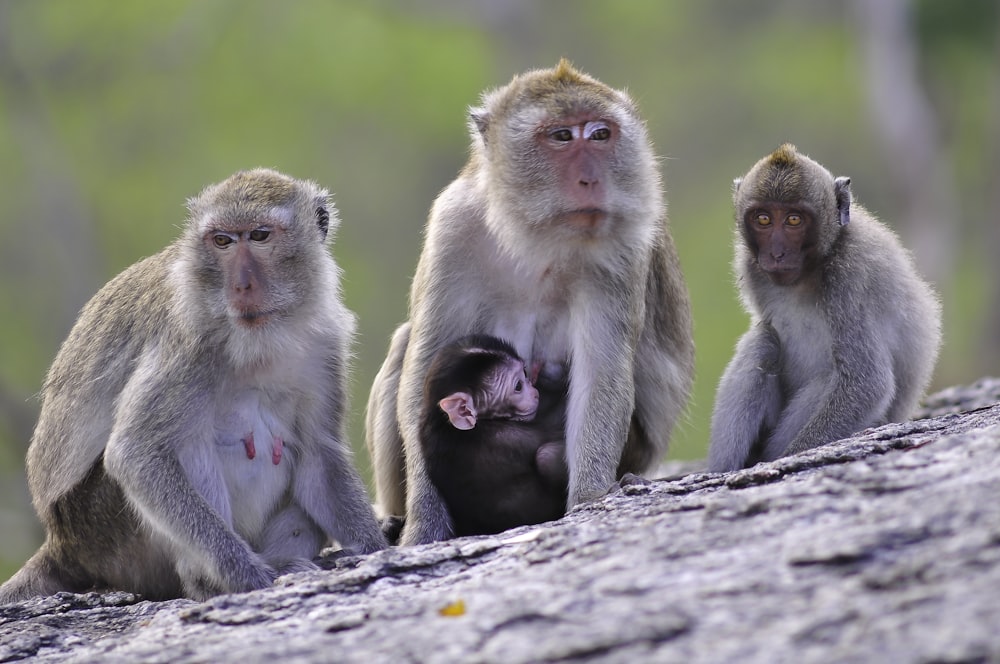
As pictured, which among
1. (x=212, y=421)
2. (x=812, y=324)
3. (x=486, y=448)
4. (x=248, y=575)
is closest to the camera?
(x=248, y=575)

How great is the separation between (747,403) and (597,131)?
145 centimetres

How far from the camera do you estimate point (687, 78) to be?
22.5 m

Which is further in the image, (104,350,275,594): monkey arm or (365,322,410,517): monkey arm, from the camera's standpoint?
(365,322,410,517): monkey arm

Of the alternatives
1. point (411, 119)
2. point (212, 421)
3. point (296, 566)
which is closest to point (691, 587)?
point (296, 566)

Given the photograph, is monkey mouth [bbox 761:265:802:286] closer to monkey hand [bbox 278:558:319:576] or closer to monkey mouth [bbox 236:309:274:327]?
monkey mouth [bbox 236:309:274:327]

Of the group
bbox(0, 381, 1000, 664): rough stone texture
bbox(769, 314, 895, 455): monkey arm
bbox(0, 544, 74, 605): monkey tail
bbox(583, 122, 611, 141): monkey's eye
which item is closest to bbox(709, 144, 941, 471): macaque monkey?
bbox(769, 314, 895, 455): monkey arm

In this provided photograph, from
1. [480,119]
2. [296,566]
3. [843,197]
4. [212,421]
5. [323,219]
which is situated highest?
[480,119]

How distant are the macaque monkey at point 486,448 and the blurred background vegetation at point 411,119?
1104 centimetres

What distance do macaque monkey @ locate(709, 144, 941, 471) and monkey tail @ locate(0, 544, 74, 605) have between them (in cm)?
301

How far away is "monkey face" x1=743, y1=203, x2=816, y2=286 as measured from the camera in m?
5.84

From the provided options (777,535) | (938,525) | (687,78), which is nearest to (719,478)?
(777,535)

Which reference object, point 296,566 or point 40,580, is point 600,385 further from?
point 40,580

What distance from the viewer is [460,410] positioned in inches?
217

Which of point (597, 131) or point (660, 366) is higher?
point (597, 131)
